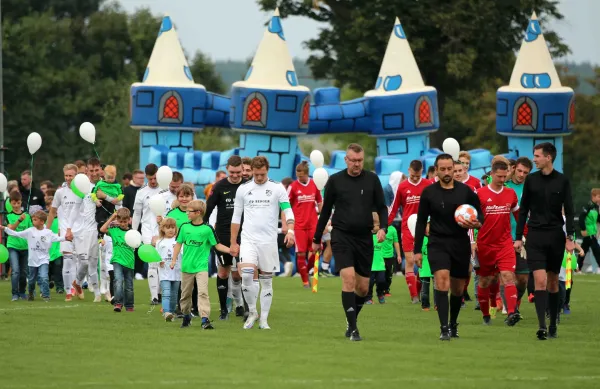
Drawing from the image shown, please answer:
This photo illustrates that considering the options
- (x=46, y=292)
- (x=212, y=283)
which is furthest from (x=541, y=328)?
(x=212, y=283)

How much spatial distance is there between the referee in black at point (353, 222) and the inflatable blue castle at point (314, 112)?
14707 mm

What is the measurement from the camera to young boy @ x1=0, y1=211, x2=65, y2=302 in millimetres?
20641

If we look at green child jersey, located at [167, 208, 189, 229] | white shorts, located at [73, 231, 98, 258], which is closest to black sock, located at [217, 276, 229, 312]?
green child jersey, located at [167, 208, 189, 229]

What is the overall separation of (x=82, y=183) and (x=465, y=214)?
736 cm

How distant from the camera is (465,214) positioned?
14.0 m

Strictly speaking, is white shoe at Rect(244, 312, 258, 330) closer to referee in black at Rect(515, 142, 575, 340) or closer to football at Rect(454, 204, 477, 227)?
football at Rect(454, 204, 477, 227)

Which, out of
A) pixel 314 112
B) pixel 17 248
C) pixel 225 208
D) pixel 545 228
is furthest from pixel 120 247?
pixel 314 112

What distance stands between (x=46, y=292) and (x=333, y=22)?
31.1m

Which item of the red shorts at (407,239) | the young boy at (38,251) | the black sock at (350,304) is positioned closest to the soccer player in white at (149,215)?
the young boy at (38,251)

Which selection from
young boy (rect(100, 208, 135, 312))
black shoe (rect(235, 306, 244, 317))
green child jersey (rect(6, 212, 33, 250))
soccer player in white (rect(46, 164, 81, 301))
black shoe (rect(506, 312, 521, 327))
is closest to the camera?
black shoe (rect(506, 312, 521, 327))

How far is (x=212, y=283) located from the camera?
81.6ft

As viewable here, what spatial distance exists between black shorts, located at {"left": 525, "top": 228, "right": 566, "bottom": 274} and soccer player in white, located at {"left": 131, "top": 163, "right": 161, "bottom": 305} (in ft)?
21.3

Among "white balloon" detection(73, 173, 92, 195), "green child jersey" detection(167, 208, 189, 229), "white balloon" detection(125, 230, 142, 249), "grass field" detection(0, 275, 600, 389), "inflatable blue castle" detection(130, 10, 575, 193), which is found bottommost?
"grass field" detection(0, 275, 600, 389)

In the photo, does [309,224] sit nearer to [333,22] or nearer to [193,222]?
[193,222]
